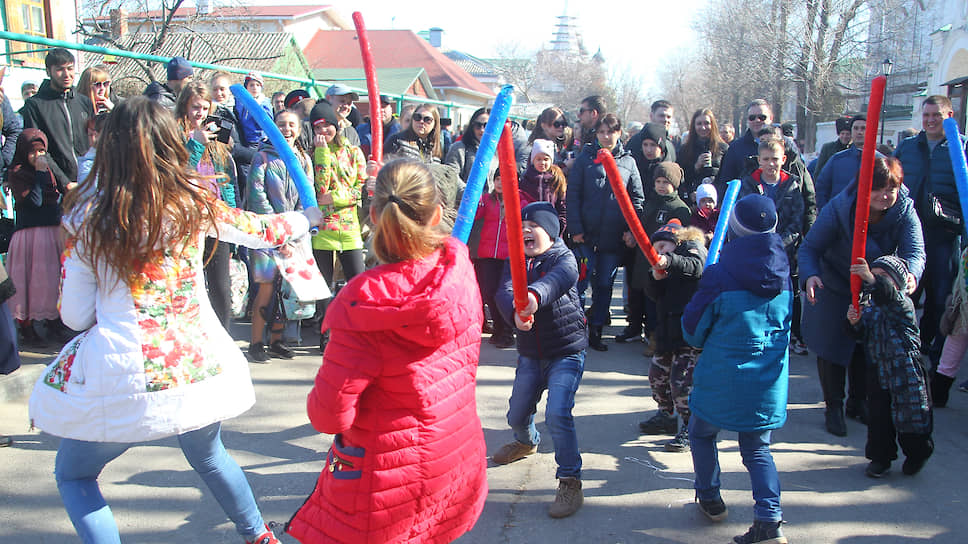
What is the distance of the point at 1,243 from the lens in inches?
225

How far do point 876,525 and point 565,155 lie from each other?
17.5ft

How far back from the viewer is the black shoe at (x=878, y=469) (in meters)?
4.05

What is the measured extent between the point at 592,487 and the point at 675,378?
2.85ft

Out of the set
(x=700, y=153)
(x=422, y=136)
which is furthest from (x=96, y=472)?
(x=700, y=153)

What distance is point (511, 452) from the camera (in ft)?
A: 13.7

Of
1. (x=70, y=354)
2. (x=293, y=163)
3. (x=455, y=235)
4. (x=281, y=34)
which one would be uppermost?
(x=281, y=34)

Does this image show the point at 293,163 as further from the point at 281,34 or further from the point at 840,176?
the point at 281,34

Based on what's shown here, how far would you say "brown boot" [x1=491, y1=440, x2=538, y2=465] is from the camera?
4160 mm

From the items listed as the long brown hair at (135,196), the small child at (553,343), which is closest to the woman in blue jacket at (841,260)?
the small child at (553,343)

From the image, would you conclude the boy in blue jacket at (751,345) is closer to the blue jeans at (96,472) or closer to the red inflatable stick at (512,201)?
the red inflatable stick at (512,201)

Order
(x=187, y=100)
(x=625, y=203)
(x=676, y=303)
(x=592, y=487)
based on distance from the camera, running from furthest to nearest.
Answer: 1. (x=187, y=100)
2. (x=676, y=303)
3. (x=592, y=487)
4. (x=625, y=203)

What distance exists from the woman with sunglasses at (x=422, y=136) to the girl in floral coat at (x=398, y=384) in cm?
464

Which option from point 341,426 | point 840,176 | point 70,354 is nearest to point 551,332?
point 341,426

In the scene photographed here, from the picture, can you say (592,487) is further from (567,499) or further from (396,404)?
(396,404)
